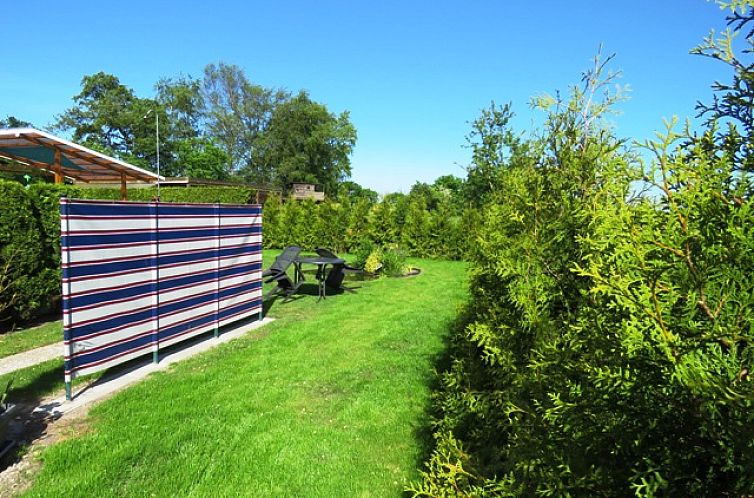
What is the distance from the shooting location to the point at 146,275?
4754mm

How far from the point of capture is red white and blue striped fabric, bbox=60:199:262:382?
3.93 meters

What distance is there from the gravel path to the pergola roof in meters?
4.61

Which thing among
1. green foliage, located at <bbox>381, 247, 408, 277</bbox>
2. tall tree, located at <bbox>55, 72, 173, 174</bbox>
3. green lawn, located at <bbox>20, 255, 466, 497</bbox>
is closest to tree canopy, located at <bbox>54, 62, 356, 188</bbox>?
tall tree, located at <bbox>55, 72, 173, 174</bbox>

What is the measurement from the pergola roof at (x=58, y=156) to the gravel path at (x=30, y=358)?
4611 millimetres

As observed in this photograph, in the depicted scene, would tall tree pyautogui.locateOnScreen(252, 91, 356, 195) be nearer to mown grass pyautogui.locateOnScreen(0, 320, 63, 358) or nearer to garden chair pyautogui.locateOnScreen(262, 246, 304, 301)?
garden chair pyautogui.locateOnScreen(262, 246, 304, 301)

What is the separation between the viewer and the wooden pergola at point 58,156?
8016 mm

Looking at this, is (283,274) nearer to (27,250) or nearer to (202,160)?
(27,250)

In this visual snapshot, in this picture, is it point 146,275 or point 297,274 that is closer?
point 146,275

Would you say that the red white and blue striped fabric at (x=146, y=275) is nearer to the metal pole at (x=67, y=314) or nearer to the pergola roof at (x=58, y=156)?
the metal pole at (x=67, y=314)

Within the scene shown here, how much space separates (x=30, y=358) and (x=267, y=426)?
3.43 m

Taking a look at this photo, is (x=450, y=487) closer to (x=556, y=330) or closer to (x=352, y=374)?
(x=556, y=330)

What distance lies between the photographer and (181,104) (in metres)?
47.4

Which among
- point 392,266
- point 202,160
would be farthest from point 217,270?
point 202,160

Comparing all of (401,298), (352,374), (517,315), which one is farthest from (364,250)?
(517,315)
